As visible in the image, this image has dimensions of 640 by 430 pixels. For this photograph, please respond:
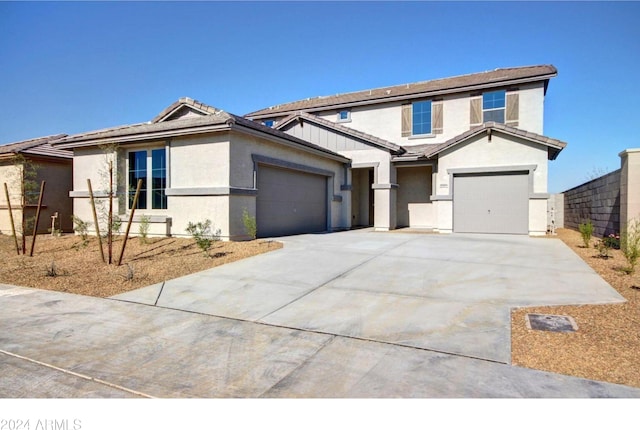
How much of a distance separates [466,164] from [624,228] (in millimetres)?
6678

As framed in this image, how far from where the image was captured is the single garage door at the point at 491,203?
51.2ft

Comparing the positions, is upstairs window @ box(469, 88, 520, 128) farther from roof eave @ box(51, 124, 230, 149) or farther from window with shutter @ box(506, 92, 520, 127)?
roof eave @ box(51, 124, 230, 149)

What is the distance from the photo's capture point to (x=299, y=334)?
4.80 m

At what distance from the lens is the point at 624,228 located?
10.7 m

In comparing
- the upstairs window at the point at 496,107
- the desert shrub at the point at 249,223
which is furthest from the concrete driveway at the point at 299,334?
the upstairs window at the point at 496,107

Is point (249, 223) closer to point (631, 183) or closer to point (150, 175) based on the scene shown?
point (150, 175)

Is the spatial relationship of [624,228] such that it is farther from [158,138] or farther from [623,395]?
[158,138]

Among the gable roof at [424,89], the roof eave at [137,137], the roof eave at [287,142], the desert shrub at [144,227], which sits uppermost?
the gable roof at [424,89]

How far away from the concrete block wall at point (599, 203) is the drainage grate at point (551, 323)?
8913mm

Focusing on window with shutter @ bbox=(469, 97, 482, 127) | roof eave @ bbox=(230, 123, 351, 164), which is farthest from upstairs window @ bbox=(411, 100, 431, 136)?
roof eave @ bbox=(230, 123, 351, 164)

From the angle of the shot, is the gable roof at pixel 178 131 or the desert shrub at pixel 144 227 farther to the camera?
the desert shrub at pixel 144 227

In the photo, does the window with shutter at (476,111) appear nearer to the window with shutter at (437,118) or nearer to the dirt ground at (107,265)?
the window with shutter at (437,118)

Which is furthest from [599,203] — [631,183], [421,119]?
[421,119]

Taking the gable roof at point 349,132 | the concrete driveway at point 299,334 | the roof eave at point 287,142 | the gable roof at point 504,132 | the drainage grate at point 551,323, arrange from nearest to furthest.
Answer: the concrete driveway at point 299,334 → the drainage grate at point 551,323 → the roof eave at point 287,142 → the gable roof at point 504,132 → the gable roof at point 349,132
